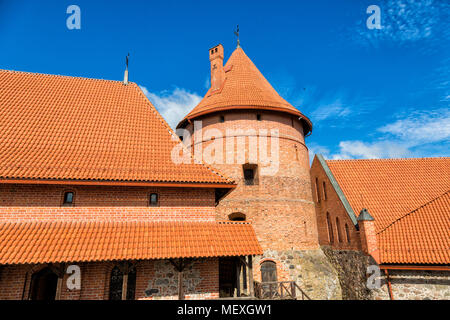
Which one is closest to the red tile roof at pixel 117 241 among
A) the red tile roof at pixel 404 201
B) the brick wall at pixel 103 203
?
the brick wall at pixel 103 203

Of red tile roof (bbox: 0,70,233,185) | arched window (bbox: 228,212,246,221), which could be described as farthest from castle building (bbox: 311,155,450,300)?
red tile roof (bbox: 0,70,233,185)

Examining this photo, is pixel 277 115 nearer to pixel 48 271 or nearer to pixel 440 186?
pixel 440 186

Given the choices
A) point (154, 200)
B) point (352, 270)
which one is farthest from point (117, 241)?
point (352, 270)

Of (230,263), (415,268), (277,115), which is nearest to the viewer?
(415,268)

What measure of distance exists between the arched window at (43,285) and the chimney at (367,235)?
1011 centimetres

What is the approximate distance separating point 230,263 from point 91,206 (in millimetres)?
6343

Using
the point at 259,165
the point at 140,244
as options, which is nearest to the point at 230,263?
the point at 259,165

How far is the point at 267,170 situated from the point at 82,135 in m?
7.87

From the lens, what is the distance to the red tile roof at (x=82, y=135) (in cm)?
757

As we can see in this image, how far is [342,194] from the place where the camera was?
11.8 m

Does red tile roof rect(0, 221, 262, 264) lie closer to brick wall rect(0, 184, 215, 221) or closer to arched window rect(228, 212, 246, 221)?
brick wall rect(0, 184, 215, 221)

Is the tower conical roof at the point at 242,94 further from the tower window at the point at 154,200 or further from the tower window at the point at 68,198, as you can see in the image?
the tower window at the point at 68,198

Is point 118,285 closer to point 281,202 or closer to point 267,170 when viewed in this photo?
point 281,202

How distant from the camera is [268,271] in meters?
11.5
